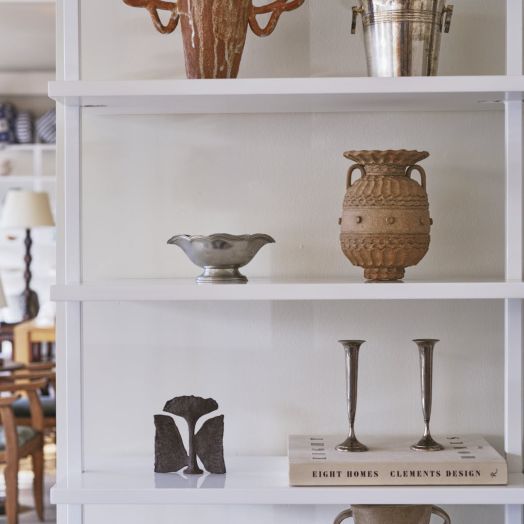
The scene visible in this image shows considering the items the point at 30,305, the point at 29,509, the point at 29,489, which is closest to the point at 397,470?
the point at 29,509

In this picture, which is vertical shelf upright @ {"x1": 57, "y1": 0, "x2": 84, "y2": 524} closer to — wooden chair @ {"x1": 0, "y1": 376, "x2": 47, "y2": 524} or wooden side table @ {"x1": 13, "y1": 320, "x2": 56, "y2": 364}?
wooden chair @ {"x1": 0, "y1": 376, "x2": 47, "y2": 524}

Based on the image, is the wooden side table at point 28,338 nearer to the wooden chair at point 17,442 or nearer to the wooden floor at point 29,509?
the wooden floor at point 29,509

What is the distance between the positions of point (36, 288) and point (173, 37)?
5435mm

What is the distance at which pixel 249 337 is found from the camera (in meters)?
1.83

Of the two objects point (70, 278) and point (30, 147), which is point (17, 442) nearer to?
point (70, 278)

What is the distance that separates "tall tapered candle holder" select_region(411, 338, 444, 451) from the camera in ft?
5.46

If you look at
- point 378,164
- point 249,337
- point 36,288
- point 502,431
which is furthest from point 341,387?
point 36,288

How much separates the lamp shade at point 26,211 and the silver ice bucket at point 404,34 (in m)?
4.34

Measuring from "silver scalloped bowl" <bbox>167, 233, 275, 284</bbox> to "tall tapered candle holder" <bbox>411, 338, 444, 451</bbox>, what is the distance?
13.5 inches

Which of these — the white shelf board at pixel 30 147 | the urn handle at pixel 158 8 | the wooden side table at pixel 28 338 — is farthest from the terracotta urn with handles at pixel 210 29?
the white shelf board at pixel 30 147

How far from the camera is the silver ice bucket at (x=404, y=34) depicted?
5.08ft

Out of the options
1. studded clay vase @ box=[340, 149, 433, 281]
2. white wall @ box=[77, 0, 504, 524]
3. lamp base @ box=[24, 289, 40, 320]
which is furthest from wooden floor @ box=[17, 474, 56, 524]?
studded clay vase @ box=[340, 149, 433, 281]

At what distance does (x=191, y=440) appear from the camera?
1661 mm

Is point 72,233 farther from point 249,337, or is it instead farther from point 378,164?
point 378,164
